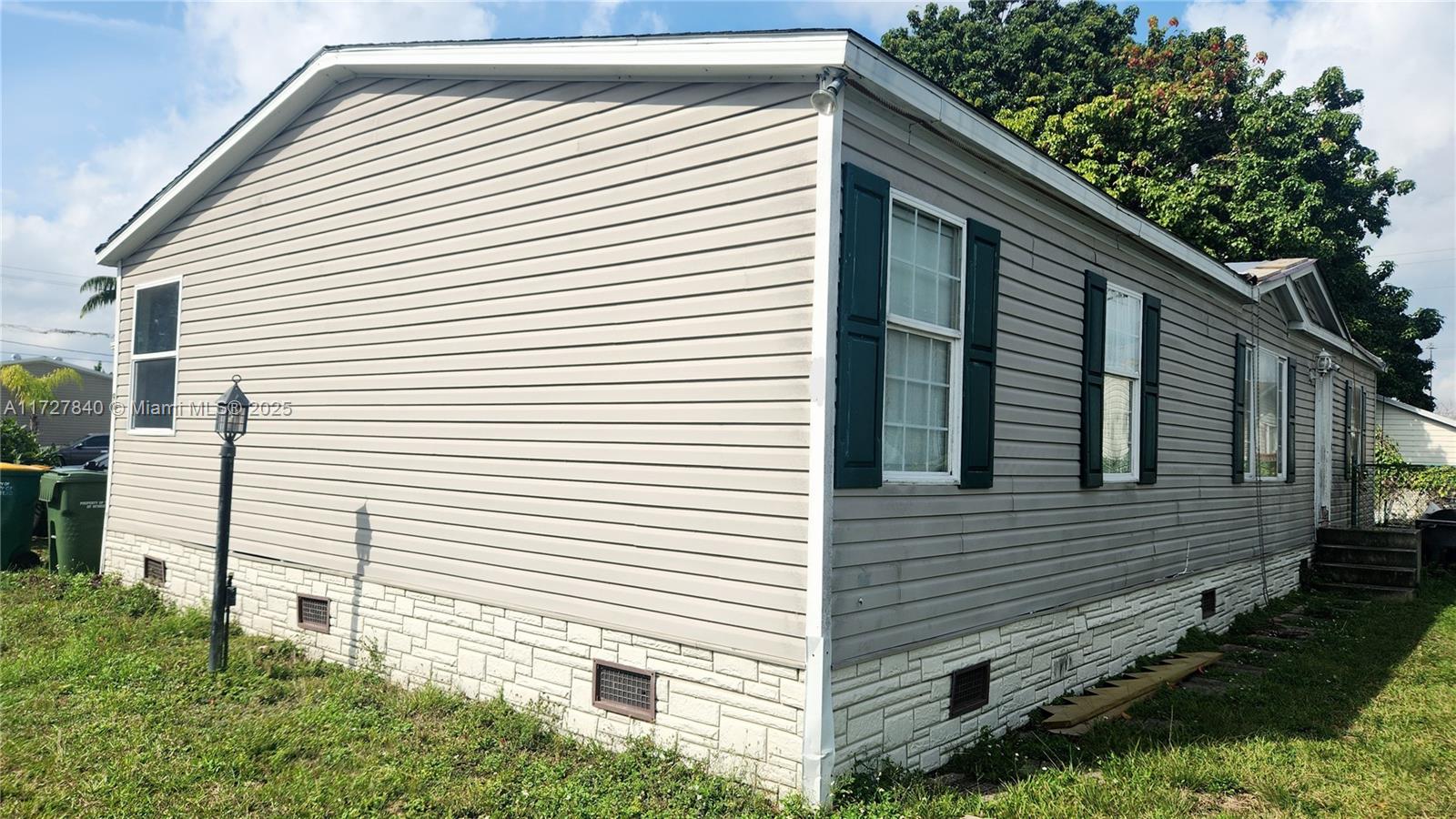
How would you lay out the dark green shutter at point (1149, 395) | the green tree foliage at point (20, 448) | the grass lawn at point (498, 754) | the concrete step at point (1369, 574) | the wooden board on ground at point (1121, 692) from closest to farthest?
1. the grass lawn at point (498, 754)
2. the wooden board on ground at point (1121, 692)
3. the dark green shutter at point (1149, 395)
4. the concrete step at point (1369, 574)
5. the green tree foliage at point (20, 448)

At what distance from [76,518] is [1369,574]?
621 inches

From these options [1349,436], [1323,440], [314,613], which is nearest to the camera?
[314,613]

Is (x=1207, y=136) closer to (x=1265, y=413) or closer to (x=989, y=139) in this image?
(x=1265, y=413)

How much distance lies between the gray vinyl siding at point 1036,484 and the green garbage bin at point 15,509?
10.1 metres

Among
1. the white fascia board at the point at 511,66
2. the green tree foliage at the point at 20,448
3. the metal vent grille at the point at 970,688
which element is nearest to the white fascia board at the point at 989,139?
the white fascia board at the point at 511,66

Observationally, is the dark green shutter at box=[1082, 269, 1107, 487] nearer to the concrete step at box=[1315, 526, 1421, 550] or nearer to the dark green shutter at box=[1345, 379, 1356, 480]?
the concrete step at box=[1315, 526, 1421, 550]

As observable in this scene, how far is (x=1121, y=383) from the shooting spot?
7973 mm

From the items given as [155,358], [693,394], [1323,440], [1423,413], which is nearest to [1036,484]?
[693,394]

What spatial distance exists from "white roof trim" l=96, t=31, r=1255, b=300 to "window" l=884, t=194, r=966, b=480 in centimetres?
61

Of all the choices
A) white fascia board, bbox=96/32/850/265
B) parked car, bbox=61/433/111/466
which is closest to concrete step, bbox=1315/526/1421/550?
white fascia board, bbox=96/32/850/265

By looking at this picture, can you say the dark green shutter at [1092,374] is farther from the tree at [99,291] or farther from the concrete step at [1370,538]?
the tree at [99,291]

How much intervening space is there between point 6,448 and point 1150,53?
2594cm

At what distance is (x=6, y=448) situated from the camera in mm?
16141

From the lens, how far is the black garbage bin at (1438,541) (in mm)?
14945
